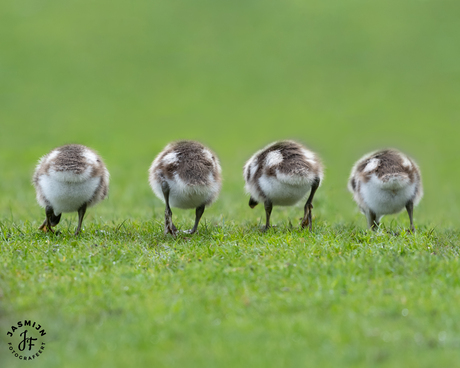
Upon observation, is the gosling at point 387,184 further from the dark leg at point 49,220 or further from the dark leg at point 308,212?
A: the dark leg at point 49,220

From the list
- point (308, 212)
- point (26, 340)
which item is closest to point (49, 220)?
point (26, 340)

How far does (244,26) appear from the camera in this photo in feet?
142

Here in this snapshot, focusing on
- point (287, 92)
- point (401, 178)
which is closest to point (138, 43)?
point (287, 92)

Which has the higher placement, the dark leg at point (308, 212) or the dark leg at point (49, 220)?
the dark leg at point (308, 212)

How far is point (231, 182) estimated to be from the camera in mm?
17422

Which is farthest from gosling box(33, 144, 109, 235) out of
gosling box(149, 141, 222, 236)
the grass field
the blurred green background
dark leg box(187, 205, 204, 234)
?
the blurred green background

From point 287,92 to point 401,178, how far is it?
2945cm

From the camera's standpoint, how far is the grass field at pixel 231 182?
17.9 feet

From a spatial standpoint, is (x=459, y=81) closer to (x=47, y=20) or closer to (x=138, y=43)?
(x=138, y=43)

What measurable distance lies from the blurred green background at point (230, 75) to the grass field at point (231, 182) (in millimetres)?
156

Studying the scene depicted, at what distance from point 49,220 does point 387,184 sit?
18.0 ft

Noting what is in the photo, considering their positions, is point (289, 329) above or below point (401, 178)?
below

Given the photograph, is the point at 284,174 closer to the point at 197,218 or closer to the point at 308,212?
the point at 308,212

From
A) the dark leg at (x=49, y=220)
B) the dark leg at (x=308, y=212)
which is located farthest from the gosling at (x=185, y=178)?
the dark leg at (x=49, y=220)
